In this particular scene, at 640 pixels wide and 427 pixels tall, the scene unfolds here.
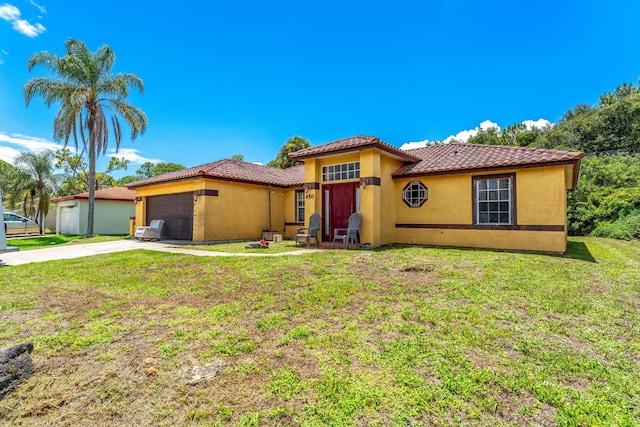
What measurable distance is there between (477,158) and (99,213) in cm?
2428

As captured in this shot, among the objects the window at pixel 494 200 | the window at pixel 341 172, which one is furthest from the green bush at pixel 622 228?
the window at pixel 341 172

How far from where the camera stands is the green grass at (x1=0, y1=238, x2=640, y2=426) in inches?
92.4

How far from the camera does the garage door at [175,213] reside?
571 inches

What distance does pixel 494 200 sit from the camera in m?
10.5

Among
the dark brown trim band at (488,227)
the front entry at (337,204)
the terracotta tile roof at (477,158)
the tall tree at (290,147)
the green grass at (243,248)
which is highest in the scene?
the tall tree at (290,147)

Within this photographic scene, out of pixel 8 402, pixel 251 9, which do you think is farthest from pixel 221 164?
pixel 8 402

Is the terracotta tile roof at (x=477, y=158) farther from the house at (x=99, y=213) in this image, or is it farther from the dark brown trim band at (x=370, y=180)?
the house at (x=99, y=213)

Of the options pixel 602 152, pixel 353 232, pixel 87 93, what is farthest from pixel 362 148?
pixel 602 152

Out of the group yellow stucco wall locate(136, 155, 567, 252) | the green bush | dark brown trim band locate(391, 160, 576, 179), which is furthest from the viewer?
the green bush

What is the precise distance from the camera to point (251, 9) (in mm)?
11875

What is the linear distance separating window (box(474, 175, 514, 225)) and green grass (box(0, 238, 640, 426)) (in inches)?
165

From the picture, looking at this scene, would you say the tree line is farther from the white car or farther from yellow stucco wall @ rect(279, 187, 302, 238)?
the white car

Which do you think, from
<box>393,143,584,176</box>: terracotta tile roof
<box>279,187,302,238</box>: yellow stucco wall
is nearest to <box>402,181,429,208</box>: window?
<box>393,143,584,176</box>: terracotta tile roof

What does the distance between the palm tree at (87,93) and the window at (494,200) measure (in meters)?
18.9
